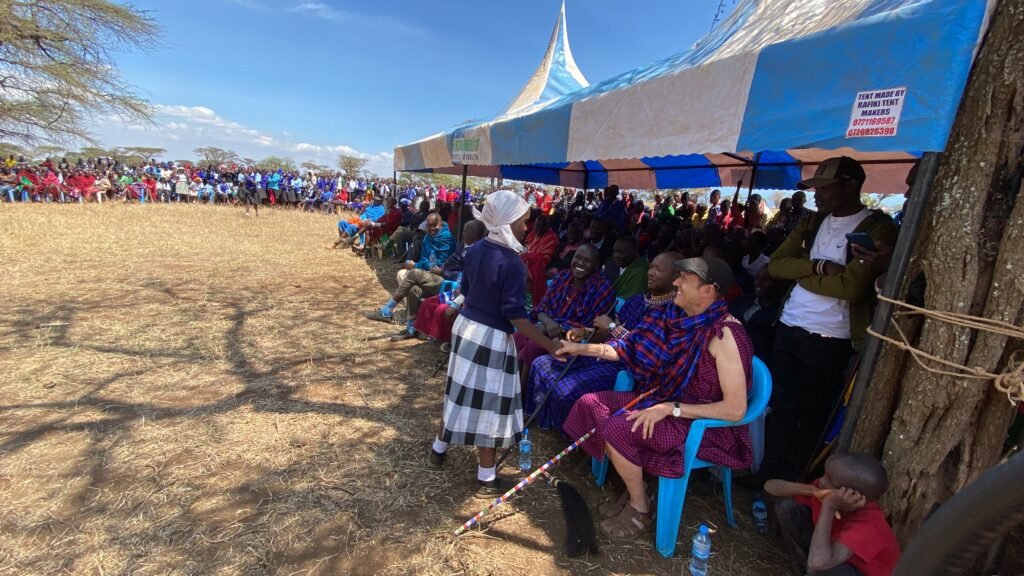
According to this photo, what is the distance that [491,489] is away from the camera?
2633mm

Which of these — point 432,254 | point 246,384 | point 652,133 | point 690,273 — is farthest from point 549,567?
point 432,254

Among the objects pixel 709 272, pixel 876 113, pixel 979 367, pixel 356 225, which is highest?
pixel 876 113

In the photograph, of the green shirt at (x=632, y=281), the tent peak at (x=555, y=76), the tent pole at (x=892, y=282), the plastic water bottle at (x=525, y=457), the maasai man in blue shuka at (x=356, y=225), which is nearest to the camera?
the tent pole at (x=892, y=282)

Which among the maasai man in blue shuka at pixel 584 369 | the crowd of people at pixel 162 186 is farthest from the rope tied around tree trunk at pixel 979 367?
the crowd of people at pixel 162 186

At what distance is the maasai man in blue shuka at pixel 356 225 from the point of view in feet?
35.5

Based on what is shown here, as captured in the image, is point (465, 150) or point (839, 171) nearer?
point (839, 171)

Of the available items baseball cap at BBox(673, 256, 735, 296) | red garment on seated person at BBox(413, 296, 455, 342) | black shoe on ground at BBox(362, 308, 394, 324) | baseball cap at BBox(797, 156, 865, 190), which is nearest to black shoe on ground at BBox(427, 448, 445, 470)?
red garment on seated person at BBox(413, 296, 455, 342)

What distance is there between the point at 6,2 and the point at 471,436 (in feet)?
39.0

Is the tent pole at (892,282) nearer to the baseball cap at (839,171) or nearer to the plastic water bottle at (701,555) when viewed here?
the baseball cap at (839,171)

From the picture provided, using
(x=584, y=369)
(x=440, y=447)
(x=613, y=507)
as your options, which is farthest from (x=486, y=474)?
(x=584, y=369)

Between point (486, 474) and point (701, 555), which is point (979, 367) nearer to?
point (701, 555)

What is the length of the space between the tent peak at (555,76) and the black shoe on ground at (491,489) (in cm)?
512

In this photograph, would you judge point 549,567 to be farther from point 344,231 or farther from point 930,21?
point 344,231

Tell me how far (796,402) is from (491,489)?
1.78m
